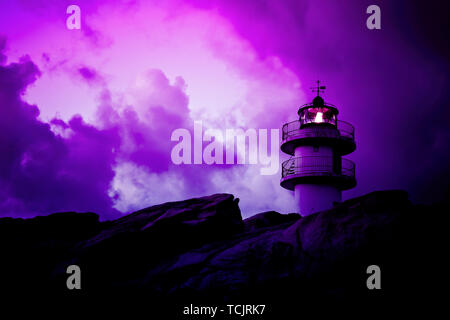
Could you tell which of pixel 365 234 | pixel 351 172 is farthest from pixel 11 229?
pixel 351 172

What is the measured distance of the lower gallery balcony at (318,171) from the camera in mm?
27984

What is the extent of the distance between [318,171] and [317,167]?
32cm

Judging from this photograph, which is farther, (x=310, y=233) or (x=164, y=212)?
(x=164, y=212)

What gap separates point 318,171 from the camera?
91.7ft

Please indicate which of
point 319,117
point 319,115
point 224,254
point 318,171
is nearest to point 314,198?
point 318,171

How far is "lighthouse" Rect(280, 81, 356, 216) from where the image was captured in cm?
2812

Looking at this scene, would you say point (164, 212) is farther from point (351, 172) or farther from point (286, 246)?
point (351, 172)

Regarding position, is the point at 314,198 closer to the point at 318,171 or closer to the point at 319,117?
the point at 318,171

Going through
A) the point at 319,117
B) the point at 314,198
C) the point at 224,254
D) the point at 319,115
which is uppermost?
the point at 319,115

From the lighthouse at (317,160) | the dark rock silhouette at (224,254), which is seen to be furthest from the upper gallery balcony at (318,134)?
the dark rock silhouette at (224,254)

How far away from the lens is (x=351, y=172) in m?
28.9

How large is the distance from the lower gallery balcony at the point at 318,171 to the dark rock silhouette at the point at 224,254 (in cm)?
1088
